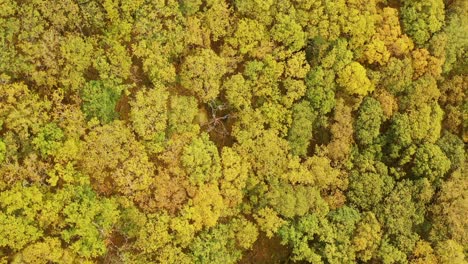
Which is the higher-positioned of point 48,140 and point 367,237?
point 367,237

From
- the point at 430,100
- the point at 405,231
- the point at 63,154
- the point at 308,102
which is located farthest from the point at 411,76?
the point at 63,154

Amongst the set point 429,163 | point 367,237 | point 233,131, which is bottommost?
point 367,237

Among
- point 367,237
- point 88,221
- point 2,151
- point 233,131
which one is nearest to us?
point 2,151

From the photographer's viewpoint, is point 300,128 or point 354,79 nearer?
point 300,128

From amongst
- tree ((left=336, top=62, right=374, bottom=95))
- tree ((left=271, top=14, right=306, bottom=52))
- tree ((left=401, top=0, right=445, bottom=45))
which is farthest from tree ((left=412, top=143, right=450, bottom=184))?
tree ((left=271, top=14, right=306, bottom=52))

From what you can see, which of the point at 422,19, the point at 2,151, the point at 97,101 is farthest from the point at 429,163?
the point at 2,151

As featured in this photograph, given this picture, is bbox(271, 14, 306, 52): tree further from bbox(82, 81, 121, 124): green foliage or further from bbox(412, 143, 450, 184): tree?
bbox(82, 81, 121, 124): green foliage

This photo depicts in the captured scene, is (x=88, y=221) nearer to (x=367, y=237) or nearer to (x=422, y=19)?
(x=367, y=237)

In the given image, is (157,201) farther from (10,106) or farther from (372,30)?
(372,30)

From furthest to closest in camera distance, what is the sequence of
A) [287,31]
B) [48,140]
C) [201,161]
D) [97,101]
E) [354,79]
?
1. [354,79]
2. [287,31]
3. [201,161]
4. [97,101]
5. [48,140]
